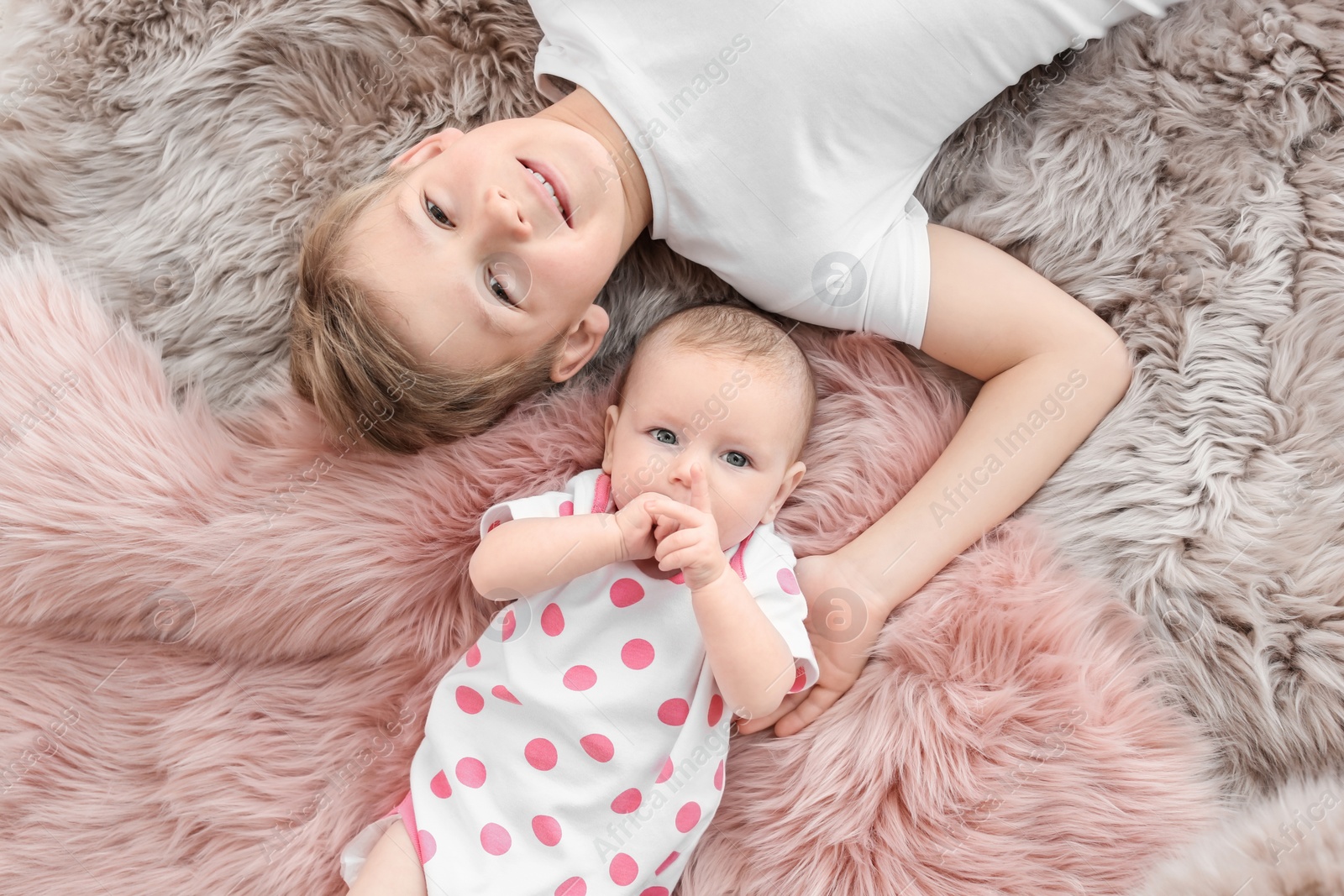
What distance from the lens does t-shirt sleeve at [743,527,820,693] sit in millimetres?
1119

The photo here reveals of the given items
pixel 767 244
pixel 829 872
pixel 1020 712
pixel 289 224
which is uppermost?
pixel 767 244

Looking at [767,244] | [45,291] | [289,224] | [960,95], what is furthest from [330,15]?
[960,95]

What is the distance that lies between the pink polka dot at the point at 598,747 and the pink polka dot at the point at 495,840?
0.15 m

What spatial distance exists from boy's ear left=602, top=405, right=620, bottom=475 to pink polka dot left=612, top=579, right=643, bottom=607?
0.16 meters

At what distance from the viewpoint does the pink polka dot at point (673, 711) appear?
44.5 inches

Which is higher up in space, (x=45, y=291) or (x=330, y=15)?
(x=330, y=15)

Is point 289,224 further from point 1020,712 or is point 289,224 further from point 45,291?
point 1020,712

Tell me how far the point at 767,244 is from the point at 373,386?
0.59 metres

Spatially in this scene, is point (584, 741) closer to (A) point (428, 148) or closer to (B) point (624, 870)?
(B) point (624, 870)

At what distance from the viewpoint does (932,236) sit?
4.15 ft

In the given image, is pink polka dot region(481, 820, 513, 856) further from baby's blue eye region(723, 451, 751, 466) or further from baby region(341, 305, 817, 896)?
baby's blue eye region(723, 451, 751, 466)

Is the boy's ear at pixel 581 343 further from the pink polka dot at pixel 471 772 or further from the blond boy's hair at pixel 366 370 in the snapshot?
the pink polka dot at pixel 471 772

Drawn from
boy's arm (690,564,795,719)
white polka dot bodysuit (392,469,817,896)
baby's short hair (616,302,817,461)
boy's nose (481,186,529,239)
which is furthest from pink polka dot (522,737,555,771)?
boy's nose (481,186,529,239)

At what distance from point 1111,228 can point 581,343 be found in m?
0.79
